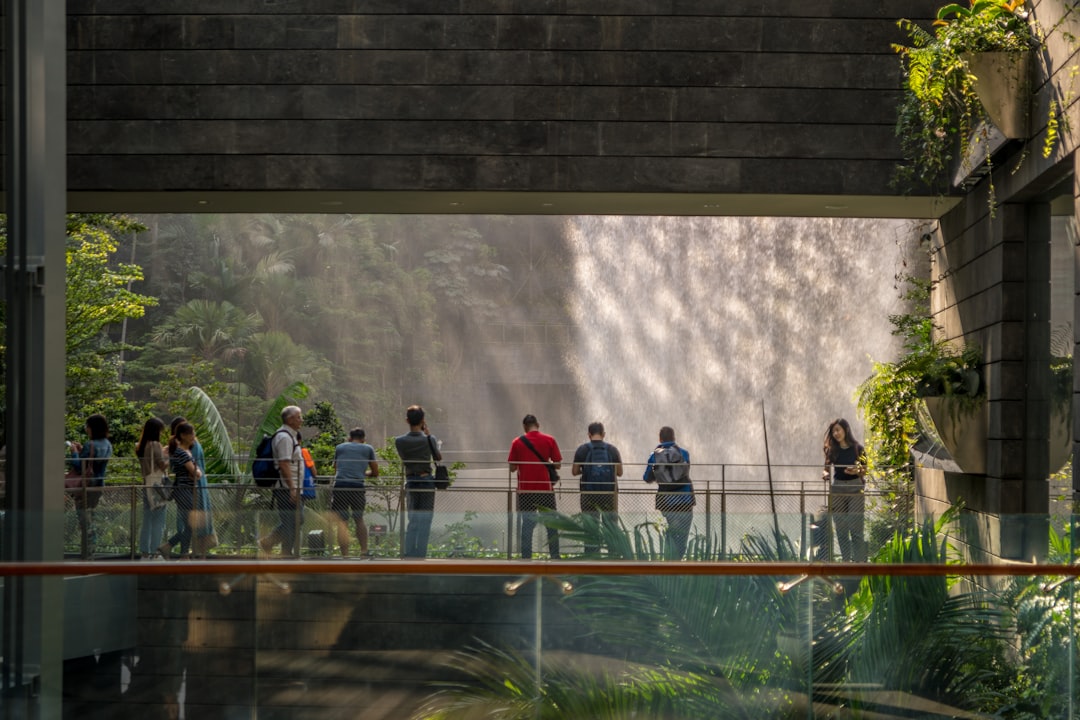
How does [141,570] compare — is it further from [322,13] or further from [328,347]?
[328,347]

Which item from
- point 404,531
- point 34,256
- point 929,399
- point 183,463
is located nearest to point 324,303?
point 183,463

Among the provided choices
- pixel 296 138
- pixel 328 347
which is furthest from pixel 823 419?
pixel 296 138

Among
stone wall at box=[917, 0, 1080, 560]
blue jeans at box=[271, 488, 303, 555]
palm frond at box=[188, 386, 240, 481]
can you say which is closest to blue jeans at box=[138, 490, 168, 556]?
blue jeans at box=[271, 488, 303, 555]

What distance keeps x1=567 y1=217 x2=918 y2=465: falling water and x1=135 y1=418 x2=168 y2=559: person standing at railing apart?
60.9 ft

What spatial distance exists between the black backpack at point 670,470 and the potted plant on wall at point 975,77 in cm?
372

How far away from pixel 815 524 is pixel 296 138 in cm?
704

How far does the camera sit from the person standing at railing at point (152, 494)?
6.36m

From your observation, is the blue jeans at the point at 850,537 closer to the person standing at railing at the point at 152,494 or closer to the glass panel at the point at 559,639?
the glass panel at the point at 559,639

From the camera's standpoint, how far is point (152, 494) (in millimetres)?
8672

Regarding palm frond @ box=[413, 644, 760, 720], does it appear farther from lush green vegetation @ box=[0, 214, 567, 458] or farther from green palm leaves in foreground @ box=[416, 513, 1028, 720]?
lush green vegetation @ box=[0, 214, 567, 458]

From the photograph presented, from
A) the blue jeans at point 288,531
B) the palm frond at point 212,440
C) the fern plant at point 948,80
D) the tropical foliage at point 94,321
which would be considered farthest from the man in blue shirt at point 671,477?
the tropical foliage at point 94,321

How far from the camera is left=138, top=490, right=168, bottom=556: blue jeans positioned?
6.32m

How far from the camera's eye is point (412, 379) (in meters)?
34.8

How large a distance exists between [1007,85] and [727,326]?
2415 cm
